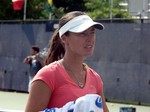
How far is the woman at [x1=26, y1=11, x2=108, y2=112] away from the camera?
3.18m

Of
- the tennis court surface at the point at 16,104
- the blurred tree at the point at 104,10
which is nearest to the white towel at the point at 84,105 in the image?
the tennis court surface at the point at 16,104

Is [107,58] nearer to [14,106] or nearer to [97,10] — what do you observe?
[14,106]

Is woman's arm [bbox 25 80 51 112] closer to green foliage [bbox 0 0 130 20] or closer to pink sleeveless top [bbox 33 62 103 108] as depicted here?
pink sleeveless top [bbox 33 62 103 108]

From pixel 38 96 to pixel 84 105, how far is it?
30 centimetres

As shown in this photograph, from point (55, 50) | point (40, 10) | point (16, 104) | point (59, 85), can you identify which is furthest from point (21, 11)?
point (59, 85)

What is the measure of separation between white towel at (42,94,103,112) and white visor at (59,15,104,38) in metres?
0.40

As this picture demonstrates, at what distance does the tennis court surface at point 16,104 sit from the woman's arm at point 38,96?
383 inches

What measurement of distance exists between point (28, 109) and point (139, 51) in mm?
12409

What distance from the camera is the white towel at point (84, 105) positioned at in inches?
119

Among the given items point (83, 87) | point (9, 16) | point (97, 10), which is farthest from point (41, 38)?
point (97, 10)

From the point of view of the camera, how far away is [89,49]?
3.22 m

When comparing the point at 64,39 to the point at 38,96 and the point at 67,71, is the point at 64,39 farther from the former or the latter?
the point at 38,96

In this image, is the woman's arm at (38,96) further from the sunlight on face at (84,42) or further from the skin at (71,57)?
the sunlight on face at (84,42)

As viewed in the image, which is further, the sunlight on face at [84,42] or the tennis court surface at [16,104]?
the tennis court surface at [16,104]
